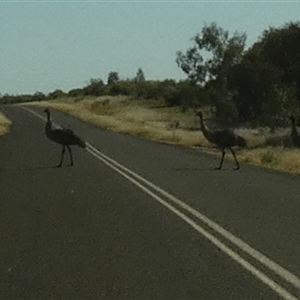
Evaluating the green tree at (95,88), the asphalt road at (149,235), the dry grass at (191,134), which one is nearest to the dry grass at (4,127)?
the dry grass at (191,134)

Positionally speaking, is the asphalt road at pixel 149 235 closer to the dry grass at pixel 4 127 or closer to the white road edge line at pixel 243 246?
the white road edge line at pixel 243 246

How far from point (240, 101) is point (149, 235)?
62919 mm

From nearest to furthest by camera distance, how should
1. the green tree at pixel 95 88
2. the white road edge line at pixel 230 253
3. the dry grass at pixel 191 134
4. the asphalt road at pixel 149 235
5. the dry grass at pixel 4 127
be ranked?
the white road edge line at pixel 230 253 < the asphalt road at pixel 149 235 < the dry grass at pixel 191 134 < the dry grass at pixel 4 127 < the green tree at pixel 95 88

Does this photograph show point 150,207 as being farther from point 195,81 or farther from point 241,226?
point 195,81

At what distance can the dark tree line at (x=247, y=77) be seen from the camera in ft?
199

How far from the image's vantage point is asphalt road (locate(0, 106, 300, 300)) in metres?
9.16

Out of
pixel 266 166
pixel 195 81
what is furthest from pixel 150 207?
pixel 195 81

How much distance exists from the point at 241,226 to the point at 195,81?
80.5 metres

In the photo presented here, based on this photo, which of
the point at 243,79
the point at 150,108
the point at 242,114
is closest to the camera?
the point at 243,79

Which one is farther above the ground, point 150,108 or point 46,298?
point 46,298

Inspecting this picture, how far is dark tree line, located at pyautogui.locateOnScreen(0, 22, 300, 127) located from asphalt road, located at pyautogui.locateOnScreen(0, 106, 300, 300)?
3702cm

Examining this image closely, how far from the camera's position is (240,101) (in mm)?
74938

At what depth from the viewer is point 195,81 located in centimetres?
9350

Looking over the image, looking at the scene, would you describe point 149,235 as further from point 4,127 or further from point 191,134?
point 4,127
